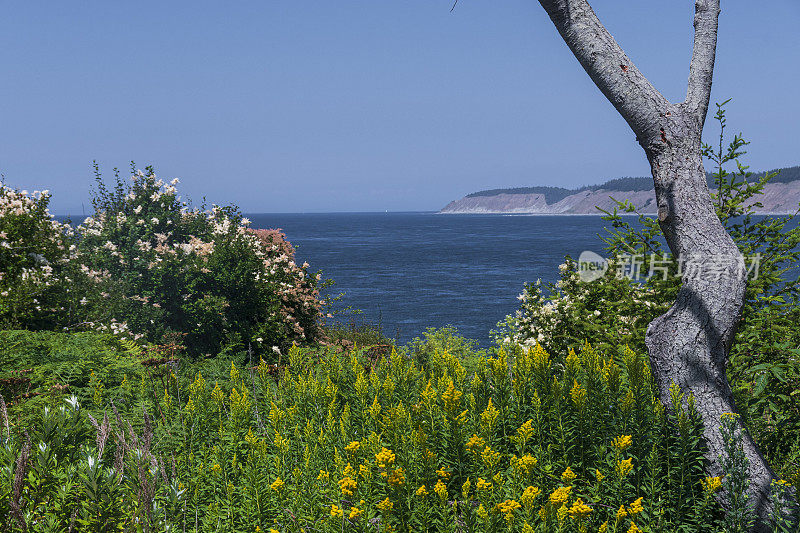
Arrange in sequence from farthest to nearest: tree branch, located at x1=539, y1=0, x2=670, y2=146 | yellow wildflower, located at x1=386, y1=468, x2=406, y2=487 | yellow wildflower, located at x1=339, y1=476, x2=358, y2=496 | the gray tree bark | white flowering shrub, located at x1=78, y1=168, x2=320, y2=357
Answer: white flowering shrub, located at x1=78, y1=168, x2=320, y2=357 → tree branch, located at x1=539, y1=0, x2=670, y2=146 → the gray tree bark → yellow wildflower, located at x1=386, y1=468, x2=406, y2=487 → yellow wildflower, located at x1=339, y1=476, x2=358, y2=496

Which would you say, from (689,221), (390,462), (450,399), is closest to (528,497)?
(390,462)

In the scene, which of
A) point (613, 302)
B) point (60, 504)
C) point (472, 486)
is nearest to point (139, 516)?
point (60, 504)

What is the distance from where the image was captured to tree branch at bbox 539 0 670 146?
429 centimetres

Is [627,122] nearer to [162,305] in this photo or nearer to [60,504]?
[60,504]

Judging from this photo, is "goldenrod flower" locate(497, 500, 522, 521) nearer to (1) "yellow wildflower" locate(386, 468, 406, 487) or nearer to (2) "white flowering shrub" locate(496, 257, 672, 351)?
(1) "yellow wildflower" locate(386, 468, 406, 487)

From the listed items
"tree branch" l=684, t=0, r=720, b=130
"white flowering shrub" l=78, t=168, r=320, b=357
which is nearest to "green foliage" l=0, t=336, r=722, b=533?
"tree branch" l=684, t=0, r=720, b=130

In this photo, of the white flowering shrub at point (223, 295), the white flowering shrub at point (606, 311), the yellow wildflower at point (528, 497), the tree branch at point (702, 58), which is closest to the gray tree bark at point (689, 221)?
the tree branch at point (702, 58)

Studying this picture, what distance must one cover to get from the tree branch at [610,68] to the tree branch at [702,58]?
0.85ft

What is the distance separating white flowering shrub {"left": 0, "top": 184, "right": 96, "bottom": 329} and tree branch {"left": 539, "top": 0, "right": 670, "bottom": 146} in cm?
970

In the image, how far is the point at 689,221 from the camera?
4121mm

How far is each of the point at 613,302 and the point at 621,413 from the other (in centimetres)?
273

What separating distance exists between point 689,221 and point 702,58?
138 centimetres

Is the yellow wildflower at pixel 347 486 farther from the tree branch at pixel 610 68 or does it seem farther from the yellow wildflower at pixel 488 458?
the tree branch at pixel 610 68

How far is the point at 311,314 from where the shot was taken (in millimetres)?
13398
